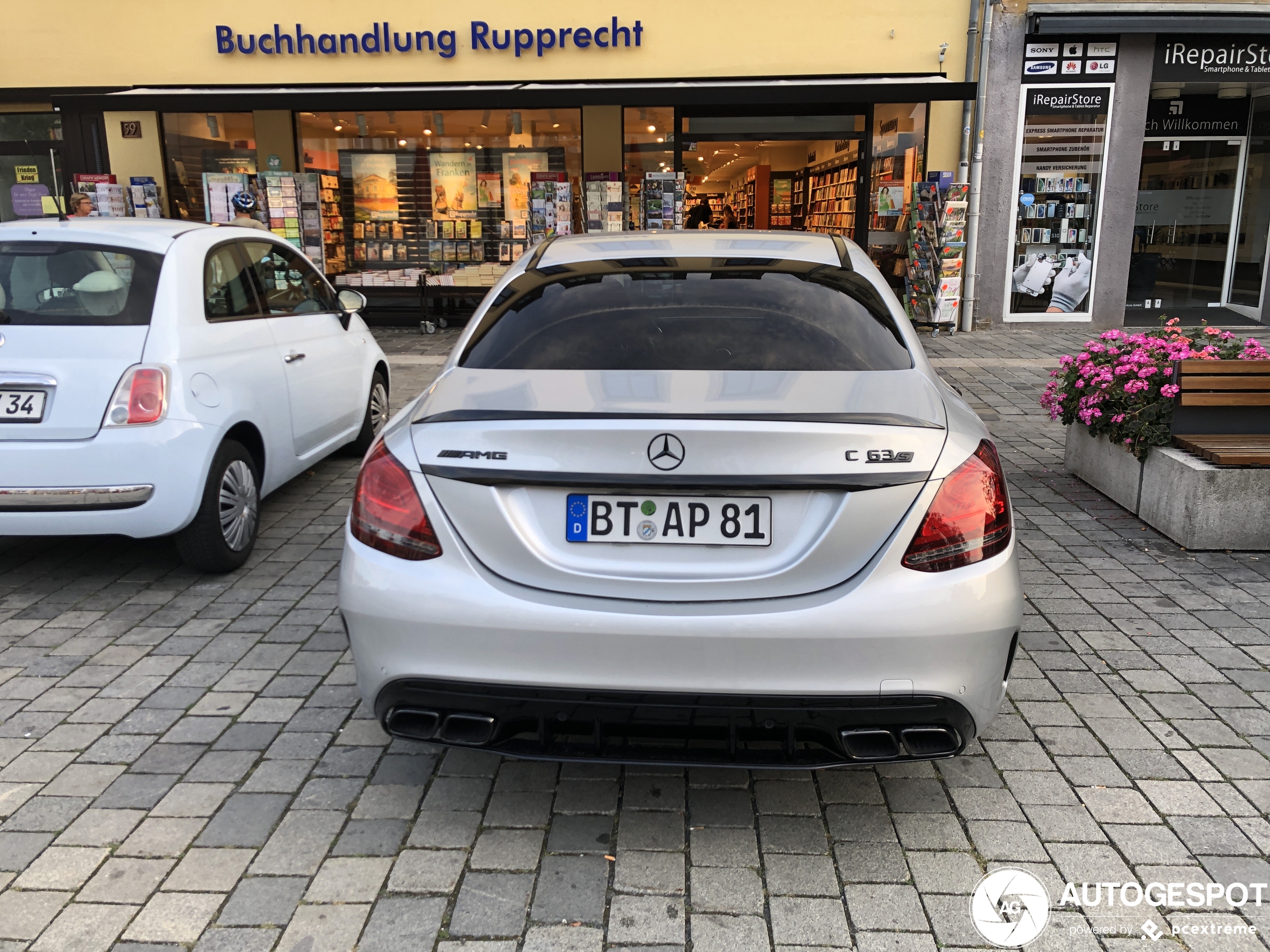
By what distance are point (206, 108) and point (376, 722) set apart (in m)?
12.1

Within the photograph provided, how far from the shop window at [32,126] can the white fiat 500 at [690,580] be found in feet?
51.2

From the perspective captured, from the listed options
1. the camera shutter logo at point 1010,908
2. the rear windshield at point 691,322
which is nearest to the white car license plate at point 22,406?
the rear windshield at point 691,322

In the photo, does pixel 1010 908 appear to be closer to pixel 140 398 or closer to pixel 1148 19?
pixel 140 398

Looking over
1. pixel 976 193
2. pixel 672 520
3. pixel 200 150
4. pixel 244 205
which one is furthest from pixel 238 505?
pixel 200 150

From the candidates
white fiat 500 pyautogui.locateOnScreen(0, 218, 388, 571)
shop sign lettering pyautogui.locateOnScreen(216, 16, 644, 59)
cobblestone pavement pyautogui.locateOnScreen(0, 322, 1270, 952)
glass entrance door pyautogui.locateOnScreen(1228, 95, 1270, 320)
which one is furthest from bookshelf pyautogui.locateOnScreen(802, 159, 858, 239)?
cobblestone pavement pyautogui.locateOnScreen(0, 322, 1270, 952)

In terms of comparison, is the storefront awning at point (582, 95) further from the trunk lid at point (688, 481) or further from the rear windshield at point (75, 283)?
the trunk lid at point (688, 481)

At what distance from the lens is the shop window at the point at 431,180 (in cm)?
1466

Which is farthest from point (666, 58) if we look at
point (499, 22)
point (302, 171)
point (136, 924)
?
point (136, 924)

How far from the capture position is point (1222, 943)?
93.9 inches

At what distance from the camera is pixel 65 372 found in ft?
14.3

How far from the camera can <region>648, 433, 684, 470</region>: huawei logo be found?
248 cm

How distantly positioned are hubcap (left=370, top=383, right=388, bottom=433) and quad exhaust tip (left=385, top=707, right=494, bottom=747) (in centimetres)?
467

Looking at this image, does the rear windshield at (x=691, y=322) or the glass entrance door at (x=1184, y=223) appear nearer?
the rear windshield at (x=691, y=322)

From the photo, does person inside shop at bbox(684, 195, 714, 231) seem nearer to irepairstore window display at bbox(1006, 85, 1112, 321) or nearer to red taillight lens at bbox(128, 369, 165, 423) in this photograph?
irepairstore window display at bbox(1006, 85, 1112, 321)
